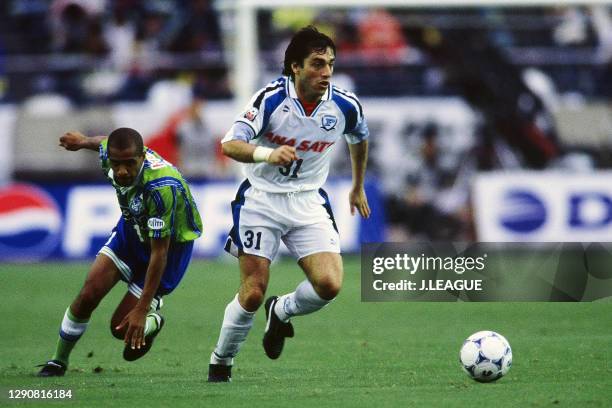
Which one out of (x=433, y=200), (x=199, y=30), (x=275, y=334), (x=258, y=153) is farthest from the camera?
(x=199, y=30)

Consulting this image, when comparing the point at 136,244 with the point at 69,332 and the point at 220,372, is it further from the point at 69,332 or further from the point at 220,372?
the point at 220,372

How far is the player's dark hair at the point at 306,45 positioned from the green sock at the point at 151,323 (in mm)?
1958

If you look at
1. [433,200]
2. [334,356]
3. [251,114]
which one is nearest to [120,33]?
[433,200]

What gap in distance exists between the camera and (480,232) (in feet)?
63.3

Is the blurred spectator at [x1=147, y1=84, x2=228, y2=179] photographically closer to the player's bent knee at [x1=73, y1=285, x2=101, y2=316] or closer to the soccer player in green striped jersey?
the soccer player in green striped jersey

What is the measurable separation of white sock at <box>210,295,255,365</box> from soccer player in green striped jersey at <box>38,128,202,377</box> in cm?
52

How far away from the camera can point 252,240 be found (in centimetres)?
833

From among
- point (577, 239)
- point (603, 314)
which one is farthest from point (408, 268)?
point (577, 239)

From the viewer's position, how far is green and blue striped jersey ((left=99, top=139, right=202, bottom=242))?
8.23 meters

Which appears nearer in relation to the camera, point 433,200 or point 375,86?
point 433,200

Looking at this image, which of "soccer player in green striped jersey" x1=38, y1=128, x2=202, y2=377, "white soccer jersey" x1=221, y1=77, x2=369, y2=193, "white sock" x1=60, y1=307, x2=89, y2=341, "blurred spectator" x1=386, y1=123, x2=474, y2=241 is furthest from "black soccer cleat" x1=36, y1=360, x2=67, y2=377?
"blurred spectator" x1=386, y1=123, x2=474, y2=241

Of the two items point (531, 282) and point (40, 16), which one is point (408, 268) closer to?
point (531, 282)

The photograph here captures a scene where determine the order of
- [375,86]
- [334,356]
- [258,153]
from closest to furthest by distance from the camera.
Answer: [258,153]
[334,356]
[375,86]

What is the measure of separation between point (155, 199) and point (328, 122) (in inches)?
51.0
